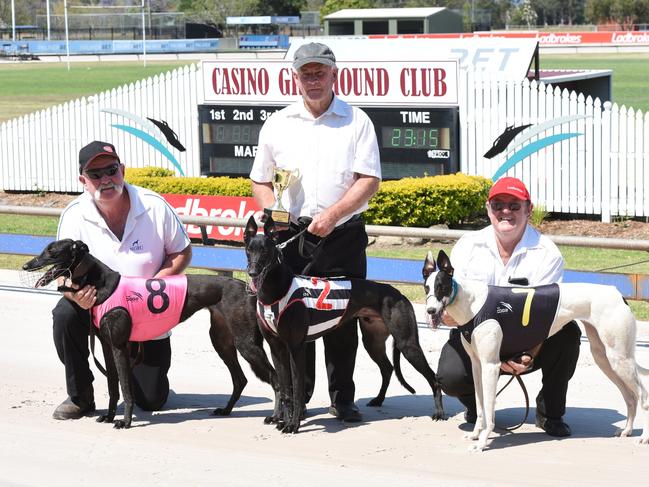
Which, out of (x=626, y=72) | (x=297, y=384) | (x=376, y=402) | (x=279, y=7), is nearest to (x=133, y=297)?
(x=297, y=384)

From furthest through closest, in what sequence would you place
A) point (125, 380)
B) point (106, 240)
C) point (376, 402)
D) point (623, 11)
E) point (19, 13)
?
point (19, 13)
point (623, 11)
point (376, 402)
point (106, 240)
point (125, 380)

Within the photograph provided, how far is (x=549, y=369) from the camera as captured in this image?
→ 213 inches

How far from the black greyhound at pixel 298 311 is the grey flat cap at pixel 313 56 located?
798 mm

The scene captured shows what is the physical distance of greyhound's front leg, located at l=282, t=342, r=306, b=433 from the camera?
539cm

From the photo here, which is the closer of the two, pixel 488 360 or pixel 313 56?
pixel 488 360

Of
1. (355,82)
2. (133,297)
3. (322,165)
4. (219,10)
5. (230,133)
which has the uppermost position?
(219,10)

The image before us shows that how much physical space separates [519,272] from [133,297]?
73.5 inches

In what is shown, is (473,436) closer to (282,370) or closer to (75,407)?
(282,370)

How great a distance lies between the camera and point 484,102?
1455 cm

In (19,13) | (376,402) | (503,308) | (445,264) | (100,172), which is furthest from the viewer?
(19,13)

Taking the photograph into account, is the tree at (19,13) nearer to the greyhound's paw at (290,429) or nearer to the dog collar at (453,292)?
the greyhound's paw at (290,429)

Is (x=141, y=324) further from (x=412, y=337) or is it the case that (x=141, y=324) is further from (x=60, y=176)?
(x=60, y=176)

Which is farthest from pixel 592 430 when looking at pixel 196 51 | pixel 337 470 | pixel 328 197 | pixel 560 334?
pixel 196 51

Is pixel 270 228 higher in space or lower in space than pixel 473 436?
higher
